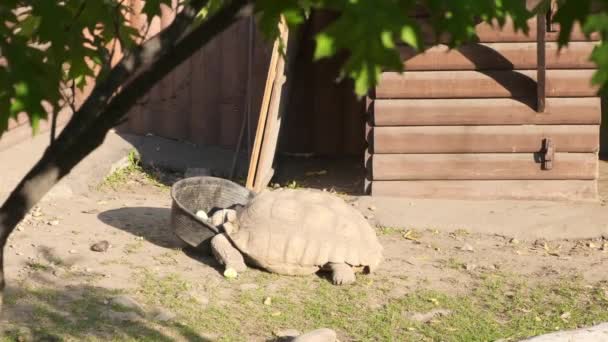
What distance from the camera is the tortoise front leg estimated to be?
7.43 m

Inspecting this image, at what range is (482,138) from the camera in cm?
959

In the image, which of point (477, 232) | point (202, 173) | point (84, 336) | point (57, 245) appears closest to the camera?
point (84, 336)

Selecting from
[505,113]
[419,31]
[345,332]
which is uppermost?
[419,31]

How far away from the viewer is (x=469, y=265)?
7.90 m

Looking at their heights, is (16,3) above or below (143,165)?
above

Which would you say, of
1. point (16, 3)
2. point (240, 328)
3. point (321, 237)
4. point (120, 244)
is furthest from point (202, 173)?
point (16, 3)

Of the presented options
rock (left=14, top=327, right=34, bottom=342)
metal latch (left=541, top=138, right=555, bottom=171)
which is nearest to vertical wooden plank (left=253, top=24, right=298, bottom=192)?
metal latch (left=541, top=138, right=555, bottom=171)

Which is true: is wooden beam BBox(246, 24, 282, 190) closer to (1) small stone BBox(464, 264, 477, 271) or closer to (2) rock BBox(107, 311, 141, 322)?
(1) small stone BBox(464, 264, 477, 271)

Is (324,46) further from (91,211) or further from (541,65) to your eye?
(541,65)

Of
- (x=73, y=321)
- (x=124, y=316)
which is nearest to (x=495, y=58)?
(x=124, y=316)

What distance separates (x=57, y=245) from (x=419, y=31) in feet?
20.1

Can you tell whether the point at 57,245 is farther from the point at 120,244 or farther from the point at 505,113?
the point at 505,113

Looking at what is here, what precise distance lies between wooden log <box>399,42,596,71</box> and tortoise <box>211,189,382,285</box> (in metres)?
2.48

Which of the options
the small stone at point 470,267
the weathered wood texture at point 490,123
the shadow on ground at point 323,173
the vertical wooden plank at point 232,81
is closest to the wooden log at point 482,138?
the weathered wood texture at point 490,123
